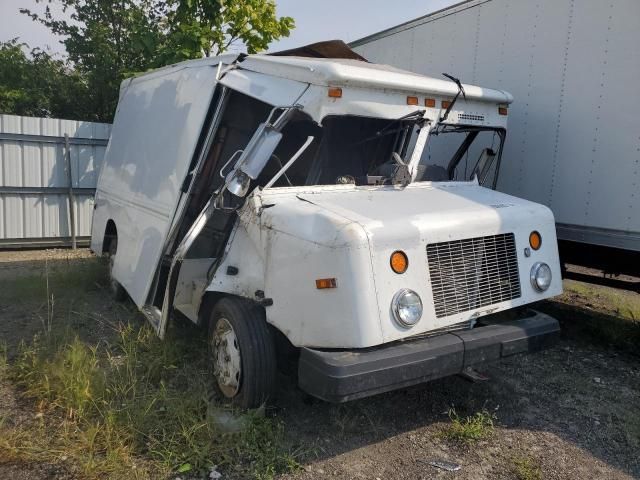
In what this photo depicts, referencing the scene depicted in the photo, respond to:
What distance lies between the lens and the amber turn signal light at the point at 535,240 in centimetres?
394

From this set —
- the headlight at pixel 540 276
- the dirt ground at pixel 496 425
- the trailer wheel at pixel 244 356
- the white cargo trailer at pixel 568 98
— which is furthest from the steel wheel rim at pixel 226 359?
the white cargo trailer at pixel 568 98

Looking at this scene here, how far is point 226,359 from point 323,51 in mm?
3057

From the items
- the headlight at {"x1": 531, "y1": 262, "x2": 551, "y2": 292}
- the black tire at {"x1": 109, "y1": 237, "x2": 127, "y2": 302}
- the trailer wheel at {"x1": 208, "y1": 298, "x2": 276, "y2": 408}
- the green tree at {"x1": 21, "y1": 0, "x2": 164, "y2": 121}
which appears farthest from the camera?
the green tree at {"x1": 21, "y1": 0, "x2": 164, "y2": 121}

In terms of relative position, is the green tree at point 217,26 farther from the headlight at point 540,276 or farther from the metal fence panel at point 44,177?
the headlight at point 540,276

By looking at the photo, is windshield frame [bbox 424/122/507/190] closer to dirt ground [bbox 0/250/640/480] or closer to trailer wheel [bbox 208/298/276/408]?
dirt ground [bbox 0/250/640/480]

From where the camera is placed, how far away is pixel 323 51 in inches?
204

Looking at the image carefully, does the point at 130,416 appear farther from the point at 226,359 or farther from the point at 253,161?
the point at 253,161

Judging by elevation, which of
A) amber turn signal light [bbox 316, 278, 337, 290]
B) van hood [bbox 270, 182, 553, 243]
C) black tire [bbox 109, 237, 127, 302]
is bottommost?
black tire [bbox 109, 237, 127, 302]

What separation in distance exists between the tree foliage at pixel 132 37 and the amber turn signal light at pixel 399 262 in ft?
23.7

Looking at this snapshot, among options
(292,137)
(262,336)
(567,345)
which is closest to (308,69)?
(292,137)

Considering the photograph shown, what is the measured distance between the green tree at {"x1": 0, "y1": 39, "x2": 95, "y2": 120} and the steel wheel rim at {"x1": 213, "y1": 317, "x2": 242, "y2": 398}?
38.3ft

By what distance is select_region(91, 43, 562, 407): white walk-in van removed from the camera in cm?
317

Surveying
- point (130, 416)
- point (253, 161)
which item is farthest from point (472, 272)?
point (130, 416)

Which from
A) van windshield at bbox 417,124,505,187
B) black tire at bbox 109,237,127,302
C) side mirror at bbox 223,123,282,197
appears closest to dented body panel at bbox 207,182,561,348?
side mirror at bbox 223,123,282,197
